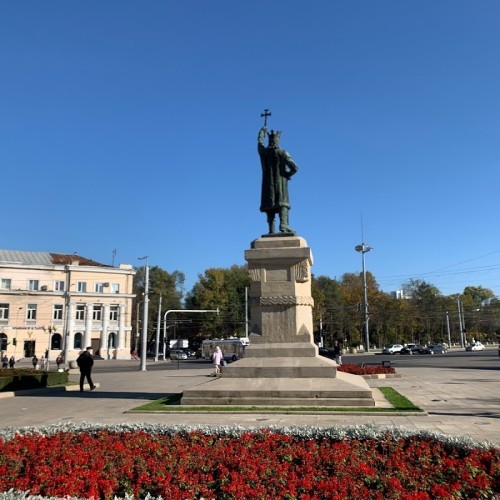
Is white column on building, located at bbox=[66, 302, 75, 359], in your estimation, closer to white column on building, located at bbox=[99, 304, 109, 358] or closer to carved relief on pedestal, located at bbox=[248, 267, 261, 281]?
white column on building, located at bbox=[99, 304, 109, 358]

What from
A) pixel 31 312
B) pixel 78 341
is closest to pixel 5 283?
pixel 31 312

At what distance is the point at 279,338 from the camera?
1386 cm

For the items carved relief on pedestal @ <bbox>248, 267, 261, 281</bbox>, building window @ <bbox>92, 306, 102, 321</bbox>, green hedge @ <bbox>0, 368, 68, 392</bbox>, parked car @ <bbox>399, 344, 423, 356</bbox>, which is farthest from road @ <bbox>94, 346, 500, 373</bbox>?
carved relief on pedestal @ <bbox>248, 267, 261, 281</bbox>

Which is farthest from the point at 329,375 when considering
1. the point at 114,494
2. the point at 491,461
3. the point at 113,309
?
the point at 113,309

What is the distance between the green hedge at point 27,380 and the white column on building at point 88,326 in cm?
4292

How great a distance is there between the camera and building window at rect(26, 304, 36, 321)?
6146 centimetres

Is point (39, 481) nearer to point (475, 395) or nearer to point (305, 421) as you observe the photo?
point (305, 421)

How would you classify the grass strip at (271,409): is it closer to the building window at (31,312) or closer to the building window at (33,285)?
the building window at (31,312)

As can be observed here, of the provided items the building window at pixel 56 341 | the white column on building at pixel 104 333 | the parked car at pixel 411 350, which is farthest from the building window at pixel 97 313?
the parked car at pixel 411 350

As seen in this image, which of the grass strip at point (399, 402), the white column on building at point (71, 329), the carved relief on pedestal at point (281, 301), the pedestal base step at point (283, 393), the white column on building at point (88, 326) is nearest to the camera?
the grass strip at point (399, 402)

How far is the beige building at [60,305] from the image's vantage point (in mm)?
60188

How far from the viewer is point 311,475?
5688mm

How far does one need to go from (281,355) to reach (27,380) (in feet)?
38.1

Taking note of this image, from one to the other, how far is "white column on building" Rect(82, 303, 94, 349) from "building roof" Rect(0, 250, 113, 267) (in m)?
6.65
